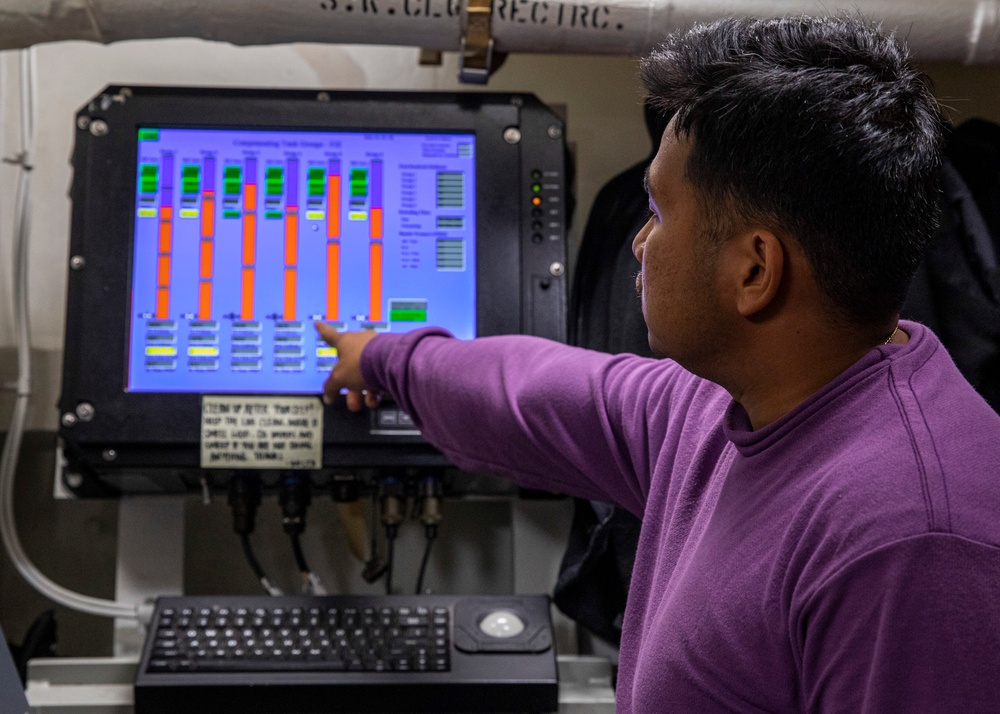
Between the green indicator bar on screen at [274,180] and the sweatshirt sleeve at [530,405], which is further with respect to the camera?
the green indicator bar on screen at [274,180]

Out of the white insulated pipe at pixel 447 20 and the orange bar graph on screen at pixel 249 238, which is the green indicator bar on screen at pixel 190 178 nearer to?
the orange bar graph on screen at pixel 249 238

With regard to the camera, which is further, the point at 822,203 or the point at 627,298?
the point at 627,298

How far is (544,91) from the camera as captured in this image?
1715mm

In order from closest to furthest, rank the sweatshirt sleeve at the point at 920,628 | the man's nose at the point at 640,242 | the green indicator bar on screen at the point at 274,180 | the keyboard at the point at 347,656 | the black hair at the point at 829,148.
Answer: the sweatshirt sleeve at the point at 920,628 → the black hair at the point at 829,148 → the man's nose at the point at 640,242 → the keyboard at the point at 347,656 → the green indicator bar on screen at the point at 274,180

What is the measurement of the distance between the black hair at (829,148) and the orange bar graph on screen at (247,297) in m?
0.72

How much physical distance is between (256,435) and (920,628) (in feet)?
2.93

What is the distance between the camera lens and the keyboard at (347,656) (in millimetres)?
1199

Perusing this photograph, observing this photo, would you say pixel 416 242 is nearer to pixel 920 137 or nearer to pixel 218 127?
pixel 218 127

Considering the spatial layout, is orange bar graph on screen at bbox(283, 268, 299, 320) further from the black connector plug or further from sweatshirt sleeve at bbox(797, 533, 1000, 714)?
sweatshirt sleeve at bbox(797, 533, 1000, 714)

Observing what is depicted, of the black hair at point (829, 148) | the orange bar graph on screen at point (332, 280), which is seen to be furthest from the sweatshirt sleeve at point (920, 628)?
the orange bar graph on screen at point (332, 280)

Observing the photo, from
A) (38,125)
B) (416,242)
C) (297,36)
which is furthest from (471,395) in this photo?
(38,125)

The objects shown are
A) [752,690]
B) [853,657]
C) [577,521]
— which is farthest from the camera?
[577,521]

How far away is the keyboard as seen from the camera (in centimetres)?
120

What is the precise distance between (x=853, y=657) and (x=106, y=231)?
42.2 inches
